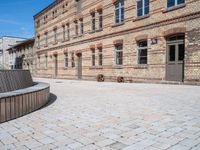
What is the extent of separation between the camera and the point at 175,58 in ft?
42.4

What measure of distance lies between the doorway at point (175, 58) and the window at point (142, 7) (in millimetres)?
2884

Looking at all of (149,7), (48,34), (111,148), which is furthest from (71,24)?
(111,148)

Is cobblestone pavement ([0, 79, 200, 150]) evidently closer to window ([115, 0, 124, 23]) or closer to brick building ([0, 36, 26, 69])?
window ([115, 0, 124, 23])

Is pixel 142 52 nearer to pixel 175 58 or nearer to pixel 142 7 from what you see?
pixel 175 58

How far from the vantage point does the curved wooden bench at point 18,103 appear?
499 centimetres

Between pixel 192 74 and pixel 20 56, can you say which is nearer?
pixel 192 74

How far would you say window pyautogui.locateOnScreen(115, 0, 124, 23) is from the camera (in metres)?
16.7

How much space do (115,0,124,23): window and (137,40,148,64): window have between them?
2.98 m

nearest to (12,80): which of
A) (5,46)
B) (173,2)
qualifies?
(173,2)

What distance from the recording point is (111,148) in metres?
3.30

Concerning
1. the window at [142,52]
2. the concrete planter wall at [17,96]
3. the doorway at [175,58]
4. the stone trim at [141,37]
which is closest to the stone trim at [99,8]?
the stone trim at [141,37]

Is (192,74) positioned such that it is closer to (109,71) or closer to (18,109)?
(109,71)

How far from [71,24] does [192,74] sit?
1572 cm

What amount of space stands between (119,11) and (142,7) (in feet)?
8.15
